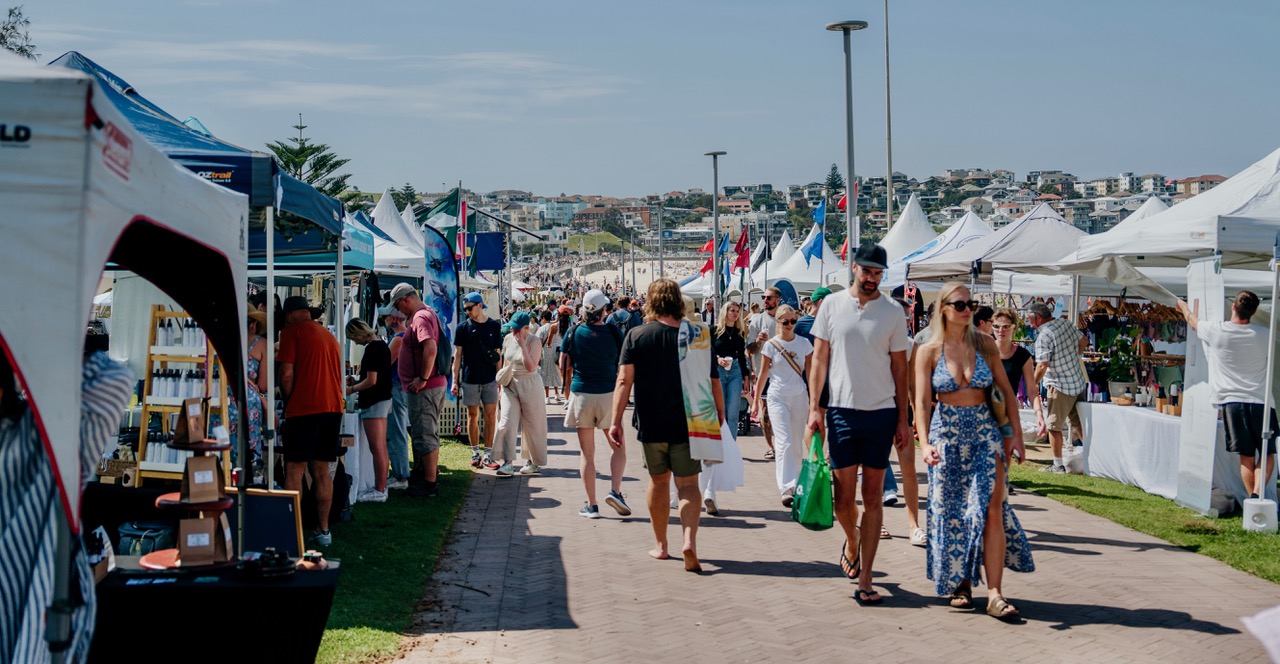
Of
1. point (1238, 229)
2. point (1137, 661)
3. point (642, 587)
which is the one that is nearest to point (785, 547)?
point (642, 587)

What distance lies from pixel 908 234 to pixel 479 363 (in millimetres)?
14444

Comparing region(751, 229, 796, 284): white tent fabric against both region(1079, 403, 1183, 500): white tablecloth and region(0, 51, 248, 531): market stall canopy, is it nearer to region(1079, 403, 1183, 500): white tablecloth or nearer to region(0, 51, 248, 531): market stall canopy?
region(1079, 403, 1183, 500): white tablecloth

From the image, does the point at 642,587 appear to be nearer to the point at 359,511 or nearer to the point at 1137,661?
the point at 1137,661

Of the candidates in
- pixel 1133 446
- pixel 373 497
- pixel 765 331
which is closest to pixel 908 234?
pixel 765 331

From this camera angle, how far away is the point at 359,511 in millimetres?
9930

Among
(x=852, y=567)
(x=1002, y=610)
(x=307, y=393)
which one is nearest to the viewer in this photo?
(x=1002, y=610)

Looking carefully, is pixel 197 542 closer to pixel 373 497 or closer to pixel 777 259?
pixel 373 497

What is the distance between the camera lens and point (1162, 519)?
935 cm

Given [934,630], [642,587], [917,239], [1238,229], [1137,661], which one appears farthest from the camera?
[917,239]

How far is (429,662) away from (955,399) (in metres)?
3.16

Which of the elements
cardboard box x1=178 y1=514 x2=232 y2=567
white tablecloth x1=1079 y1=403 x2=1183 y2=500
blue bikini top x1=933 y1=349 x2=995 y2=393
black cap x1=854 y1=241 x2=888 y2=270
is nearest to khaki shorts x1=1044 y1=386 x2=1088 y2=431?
white tablecloth x1=1079 y1=403 x2=1183 y2=500

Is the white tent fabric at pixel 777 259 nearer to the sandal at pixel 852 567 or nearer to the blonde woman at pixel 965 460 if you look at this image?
the sandal at pixel 852 567

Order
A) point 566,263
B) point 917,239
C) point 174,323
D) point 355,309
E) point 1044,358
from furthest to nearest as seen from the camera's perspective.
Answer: point 566,263 → point 917,239 → point 355,309 → point 1044,358 → point 174,323

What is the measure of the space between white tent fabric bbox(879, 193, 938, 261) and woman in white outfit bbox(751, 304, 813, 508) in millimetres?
14416
